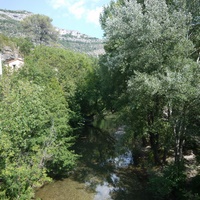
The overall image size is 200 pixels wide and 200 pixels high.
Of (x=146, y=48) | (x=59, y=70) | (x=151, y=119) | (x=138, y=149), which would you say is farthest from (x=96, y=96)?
(x=146, y=48)

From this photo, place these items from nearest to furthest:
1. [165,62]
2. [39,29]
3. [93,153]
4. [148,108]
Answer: [165,62] < [148,108] < [93,153] < [39,29]

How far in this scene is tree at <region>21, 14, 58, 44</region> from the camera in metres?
95.9

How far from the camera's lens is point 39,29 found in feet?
314

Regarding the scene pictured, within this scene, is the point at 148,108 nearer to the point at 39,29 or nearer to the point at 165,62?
the point at 165,62

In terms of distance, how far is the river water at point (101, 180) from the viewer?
15.3 meters

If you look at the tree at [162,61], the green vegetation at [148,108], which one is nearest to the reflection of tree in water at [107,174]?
the green vegetation at [148,108]

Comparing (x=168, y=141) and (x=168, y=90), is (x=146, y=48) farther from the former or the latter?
(x=168, y=141)

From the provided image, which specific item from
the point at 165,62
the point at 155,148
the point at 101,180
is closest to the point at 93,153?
the point at 101,180

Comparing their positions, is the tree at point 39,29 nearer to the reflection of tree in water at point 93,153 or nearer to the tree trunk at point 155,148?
the reflection of tree in water at point 93,153

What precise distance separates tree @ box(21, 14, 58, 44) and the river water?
8048 cm

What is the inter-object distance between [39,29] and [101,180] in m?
90.0

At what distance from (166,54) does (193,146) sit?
8466mm

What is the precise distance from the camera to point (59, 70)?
43.4 metres

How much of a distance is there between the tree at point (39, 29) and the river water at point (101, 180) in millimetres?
80476
